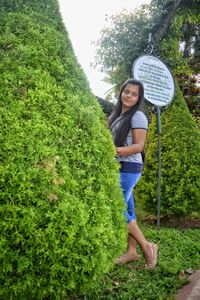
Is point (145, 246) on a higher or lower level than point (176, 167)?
lower

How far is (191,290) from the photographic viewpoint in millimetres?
A: 2721

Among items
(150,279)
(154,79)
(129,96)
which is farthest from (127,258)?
(154,79)

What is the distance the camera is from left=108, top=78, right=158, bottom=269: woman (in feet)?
10.8

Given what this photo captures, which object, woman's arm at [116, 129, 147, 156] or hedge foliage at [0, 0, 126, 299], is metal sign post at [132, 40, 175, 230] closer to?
woman's arm at [116, 129, 147, 156]

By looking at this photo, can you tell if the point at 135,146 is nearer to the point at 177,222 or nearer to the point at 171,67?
the point at 177,222

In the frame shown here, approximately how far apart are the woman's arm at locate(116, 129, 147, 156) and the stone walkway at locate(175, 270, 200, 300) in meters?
1.07

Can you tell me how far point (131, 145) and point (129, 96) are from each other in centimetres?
59

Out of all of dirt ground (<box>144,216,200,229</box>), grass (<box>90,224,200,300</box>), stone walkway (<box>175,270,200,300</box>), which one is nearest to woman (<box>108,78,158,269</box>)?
grass (<box>90,224,200,300</box>)

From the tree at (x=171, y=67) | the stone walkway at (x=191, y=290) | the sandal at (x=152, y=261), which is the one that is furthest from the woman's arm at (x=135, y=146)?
the tree at (x=171, y=67)

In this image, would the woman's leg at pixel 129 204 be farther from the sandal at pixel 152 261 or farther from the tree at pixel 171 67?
the tree at pixel 171 67

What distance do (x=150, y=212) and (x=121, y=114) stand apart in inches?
123

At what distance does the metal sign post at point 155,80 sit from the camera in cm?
549

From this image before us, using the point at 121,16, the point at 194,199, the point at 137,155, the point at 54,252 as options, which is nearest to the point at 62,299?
the point at 54,252

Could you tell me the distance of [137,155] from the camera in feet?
11.4
